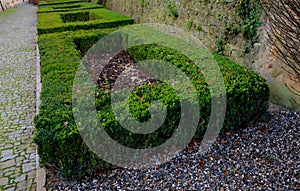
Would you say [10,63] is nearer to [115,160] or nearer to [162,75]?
[162,75]

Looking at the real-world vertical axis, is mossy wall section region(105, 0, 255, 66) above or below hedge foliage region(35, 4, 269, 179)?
above

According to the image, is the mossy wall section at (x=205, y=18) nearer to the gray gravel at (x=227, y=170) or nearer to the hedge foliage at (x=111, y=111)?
the hedge foliage at (x=111, y=111)

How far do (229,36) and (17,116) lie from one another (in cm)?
397

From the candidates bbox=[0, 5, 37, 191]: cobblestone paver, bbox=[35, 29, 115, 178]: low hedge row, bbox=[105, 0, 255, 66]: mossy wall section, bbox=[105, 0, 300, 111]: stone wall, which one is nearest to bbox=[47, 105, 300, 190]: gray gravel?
bbox=[35, 29, 115, 178]: low hedge row

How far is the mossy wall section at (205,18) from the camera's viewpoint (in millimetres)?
4555

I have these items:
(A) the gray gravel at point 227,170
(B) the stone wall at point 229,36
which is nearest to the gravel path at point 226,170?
(A) the gray gravel at point 227,170

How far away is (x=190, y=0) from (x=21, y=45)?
581cm

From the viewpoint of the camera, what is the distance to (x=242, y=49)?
4480 mm

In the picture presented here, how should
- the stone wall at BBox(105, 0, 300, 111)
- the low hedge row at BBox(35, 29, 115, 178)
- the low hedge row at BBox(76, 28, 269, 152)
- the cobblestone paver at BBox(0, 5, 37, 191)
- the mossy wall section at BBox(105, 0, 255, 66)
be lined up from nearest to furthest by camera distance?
the low hedge row at BBox(35, 29, 115, 178) → the low hedge row at BBox(76, 28, 269, 152) → the cobblestone paver at BBox(0, 5, 37, 191) → the stone wall at BBox(105, 0, 300, 111) → the mossy wall section at BBox(105, 0, 255, 66)

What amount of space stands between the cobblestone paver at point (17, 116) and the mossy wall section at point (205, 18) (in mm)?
3657

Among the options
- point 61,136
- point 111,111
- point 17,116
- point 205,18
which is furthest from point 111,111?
point 205,18

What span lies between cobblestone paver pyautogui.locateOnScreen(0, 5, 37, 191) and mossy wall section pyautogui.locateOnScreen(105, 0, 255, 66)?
12.0 feet

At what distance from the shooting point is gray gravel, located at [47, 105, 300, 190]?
252cm

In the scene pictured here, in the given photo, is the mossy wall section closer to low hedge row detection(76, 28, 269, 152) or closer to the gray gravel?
low hedge row detection(76, 28, 269, 152)
